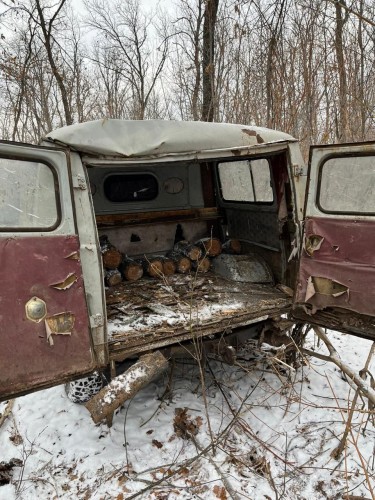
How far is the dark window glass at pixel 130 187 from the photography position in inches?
203

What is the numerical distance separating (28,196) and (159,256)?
10.1 ft

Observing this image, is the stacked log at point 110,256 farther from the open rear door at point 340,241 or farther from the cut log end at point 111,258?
the open rear door at point 340,241

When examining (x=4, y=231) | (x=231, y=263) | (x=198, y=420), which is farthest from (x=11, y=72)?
(x=198, y=420)

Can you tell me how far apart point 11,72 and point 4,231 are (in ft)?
37.0

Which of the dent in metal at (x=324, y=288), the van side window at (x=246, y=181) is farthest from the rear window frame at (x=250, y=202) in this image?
the dent in metal at (x=324, y=288)

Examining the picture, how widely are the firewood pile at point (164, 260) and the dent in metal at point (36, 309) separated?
236cm

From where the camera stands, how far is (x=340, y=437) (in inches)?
121

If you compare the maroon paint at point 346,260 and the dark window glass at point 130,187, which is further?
the dark window glass at point 130,187

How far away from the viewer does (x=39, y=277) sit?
2363 millimetres

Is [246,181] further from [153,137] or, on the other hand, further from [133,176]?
[153,137]

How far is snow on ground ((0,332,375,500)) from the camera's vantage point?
8.66 ft

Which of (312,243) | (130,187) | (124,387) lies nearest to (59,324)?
(124,387)

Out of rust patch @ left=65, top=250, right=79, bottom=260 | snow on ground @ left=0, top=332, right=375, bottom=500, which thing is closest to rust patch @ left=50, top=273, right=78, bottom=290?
rust patch @ left=65, top=250, right=79, bottom=260

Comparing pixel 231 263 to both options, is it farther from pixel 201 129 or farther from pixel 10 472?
pixel 10 472
